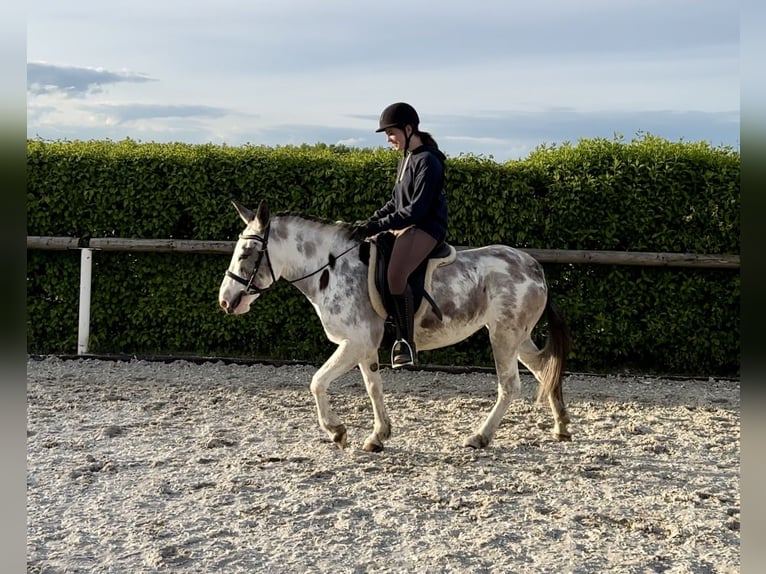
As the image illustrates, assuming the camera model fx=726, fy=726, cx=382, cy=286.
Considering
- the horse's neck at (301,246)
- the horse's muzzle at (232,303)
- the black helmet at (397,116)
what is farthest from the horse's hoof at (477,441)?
the black helmet at (397,116)

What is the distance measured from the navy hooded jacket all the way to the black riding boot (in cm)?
50

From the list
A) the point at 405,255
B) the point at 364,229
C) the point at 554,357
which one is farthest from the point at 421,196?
the point at 554,357

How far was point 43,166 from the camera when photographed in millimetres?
9570

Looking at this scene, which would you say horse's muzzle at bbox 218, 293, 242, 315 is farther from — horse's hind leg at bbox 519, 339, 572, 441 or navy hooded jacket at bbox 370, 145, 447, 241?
horse's hind leg at bbox 519, 339, 572, 441

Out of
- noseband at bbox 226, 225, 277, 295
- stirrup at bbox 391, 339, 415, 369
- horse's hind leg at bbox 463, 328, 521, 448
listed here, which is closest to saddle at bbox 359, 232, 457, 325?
stirrup at bbox 391, 339, 415, 369

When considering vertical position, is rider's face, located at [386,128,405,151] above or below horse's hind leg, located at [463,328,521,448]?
above

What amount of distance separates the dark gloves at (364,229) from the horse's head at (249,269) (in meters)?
0.69

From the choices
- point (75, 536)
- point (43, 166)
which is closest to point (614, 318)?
point (75, 536)

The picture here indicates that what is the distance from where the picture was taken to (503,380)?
5965 millimetres

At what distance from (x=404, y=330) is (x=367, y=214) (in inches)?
151

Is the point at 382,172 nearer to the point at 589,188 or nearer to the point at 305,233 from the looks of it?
the point at 589,188

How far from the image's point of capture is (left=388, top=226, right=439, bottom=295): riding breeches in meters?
5.46

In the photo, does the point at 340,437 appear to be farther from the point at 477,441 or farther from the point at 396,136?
the point at 396,136
